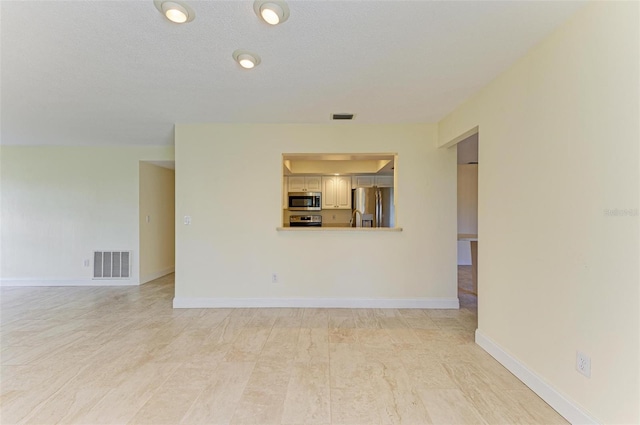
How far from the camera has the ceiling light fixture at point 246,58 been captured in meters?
1.93

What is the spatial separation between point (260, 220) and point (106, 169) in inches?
121

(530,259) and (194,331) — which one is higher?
(530,259)

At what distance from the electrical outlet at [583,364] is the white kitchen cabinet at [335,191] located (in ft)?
15.5

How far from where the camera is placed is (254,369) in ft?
6.92

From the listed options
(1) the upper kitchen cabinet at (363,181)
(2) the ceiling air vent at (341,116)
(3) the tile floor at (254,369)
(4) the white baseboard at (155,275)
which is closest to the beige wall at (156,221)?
(4) the white baseboard at (155,275)

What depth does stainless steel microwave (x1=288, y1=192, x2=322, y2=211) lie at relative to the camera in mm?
5949

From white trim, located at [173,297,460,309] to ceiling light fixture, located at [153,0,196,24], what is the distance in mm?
2930

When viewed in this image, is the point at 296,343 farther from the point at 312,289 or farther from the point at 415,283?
the point at 415,283

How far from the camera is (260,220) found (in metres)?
3.54

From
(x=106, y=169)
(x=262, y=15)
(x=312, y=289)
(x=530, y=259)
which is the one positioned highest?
(x=262, y=15)

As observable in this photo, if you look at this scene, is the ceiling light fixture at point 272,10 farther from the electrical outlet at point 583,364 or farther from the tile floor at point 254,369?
the electrical outlet at point 583,364

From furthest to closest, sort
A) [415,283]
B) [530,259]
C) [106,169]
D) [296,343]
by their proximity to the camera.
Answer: [106,169], [415,283], [296,343], [530,259]

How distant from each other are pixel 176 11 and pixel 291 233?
8.17ft

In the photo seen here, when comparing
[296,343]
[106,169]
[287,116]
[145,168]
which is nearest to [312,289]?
[296,343]
